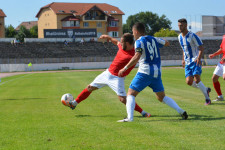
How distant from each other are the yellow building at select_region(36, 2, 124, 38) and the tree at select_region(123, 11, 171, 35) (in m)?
26.8

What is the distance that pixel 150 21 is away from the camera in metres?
125

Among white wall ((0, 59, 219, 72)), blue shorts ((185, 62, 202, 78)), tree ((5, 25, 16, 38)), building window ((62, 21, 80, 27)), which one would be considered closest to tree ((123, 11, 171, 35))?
building window ((62, 21, 80, 27))

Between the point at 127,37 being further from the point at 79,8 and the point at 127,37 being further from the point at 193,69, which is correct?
the point at 79,8

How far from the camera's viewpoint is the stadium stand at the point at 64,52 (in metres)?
61.5

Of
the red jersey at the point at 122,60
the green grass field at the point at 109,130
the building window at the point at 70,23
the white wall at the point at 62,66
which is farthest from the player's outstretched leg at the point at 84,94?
the building window at the point at 70,23

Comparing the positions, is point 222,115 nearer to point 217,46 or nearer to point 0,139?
point 0,139

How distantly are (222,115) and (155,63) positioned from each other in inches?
79.3

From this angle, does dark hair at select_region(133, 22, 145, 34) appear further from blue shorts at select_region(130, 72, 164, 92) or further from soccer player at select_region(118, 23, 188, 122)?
blue shorts at select_region(130, 72, 164, 92)

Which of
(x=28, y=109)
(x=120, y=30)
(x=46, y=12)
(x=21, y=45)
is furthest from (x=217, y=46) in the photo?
(x=28, y=109)

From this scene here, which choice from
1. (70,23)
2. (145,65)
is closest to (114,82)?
(145,65)

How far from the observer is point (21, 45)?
67.2 metres

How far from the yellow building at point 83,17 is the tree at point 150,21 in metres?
26.8

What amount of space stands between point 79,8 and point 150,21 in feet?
126

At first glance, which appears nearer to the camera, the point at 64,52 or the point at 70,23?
the point at 64,52
